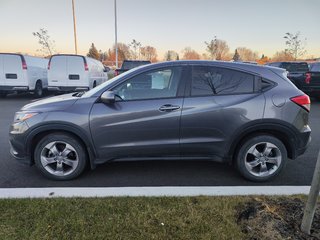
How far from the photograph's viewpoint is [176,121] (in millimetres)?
3910

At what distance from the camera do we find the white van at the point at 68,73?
42.9 feet

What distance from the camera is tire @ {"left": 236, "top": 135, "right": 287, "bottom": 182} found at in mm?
4012

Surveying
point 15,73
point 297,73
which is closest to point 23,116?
point 15,73

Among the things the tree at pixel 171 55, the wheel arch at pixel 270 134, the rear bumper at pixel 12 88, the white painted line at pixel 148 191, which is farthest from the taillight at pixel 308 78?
the tree at pixel 171 55

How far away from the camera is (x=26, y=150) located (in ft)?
13.1

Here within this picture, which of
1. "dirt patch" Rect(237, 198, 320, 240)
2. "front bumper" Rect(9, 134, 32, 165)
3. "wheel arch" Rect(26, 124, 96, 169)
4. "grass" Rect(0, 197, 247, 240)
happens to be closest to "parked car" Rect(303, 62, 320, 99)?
"dirt patch" Rect(237, 198, 320, 240)

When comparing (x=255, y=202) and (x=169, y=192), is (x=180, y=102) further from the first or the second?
(x=255, y=202)

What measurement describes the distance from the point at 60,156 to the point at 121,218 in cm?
156

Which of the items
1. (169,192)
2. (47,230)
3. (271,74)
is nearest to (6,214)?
(47,230)

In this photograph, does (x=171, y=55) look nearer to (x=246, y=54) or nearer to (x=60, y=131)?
(x=246, y=54)

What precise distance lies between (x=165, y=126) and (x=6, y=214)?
2.15 metres

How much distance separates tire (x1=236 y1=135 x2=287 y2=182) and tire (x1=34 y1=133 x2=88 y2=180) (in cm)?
226

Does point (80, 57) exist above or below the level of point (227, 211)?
above

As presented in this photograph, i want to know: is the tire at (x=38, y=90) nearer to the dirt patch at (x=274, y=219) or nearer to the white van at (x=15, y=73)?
the white van at (x=15, y=73)
